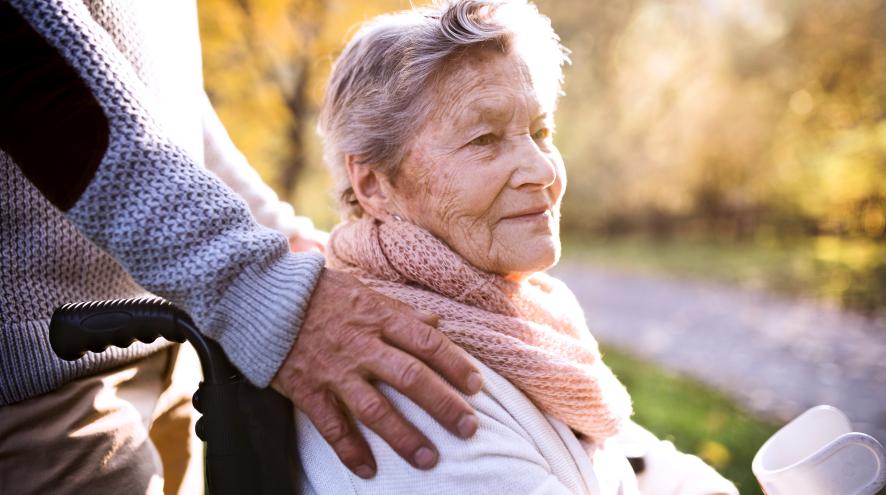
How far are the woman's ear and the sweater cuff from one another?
557mm

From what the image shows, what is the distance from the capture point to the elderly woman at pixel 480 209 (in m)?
1.62

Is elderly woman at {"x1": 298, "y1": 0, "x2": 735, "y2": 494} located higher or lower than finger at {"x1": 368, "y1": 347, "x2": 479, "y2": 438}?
higher

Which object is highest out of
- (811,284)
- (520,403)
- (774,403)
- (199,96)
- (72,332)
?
(811,284)

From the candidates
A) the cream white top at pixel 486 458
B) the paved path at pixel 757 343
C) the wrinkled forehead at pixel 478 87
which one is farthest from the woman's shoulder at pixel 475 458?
the paved path at pixel 757 343

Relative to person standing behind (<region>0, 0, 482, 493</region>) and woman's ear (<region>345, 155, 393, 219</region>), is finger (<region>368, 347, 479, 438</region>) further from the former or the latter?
woman's ear (<region>345, 155, 393, 219</region>)

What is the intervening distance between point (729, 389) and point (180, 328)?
5.81 meters

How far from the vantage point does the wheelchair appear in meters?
1.35

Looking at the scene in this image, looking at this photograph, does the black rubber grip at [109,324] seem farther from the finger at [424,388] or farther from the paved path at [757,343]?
the paved path at [757,343]

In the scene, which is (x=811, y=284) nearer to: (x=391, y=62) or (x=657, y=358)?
(x=657, y=358)

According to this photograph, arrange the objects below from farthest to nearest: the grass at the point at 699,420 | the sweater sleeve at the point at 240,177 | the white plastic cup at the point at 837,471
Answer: the grass at the point at 699,420
the sweater sleeve at the point at 240,177
the white plastic cup at the point at 837,471

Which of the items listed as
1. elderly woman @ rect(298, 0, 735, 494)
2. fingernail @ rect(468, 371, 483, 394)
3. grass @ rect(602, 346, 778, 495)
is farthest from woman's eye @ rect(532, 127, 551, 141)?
grass @ rect(602, 346, 778, 495)

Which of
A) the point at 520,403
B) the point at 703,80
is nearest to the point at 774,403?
the point at 520,403

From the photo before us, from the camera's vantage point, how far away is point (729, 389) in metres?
6.15

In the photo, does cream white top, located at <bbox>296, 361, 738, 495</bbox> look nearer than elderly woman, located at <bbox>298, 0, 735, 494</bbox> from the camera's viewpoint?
Yes
